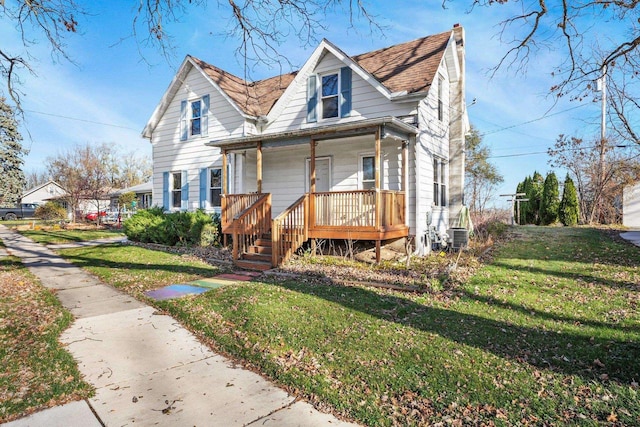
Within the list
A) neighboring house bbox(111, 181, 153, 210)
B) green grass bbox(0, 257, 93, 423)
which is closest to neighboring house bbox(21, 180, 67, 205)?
neighboring house bbox(111, 181, 153, 210)

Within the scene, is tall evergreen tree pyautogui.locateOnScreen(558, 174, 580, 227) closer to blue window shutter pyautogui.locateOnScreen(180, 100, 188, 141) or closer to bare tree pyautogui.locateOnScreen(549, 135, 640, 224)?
bare tree pyautogui.locateOnScreen(549, 135, 640, 224)

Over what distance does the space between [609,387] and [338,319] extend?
311 centimetres

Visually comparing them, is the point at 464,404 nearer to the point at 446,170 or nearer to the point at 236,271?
the point at 236,271

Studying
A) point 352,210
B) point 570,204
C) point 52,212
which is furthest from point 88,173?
point 570,204

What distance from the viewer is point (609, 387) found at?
11.2 feet

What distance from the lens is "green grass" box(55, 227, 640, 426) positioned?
3.20 m

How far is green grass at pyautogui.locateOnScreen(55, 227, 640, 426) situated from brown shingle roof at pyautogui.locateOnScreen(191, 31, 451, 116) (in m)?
5.92

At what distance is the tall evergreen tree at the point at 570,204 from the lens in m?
21.0

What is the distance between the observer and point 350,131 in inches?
379

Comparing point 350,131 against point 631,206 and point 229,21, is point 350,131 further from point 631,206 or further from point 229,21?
point 631,206

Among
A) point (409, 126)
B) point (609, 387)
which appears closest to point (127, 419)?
point (609, 387)

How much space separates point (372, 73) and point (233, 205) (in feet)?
21.3

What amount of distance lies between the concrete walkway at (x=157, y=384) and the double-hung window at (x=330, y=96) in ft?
28.3

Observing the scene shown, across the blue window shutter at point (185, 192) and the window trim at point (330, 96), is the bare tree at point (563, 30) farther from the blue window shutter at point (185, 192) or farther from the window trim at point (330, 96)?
the blue window shutter at point (185, 192)
